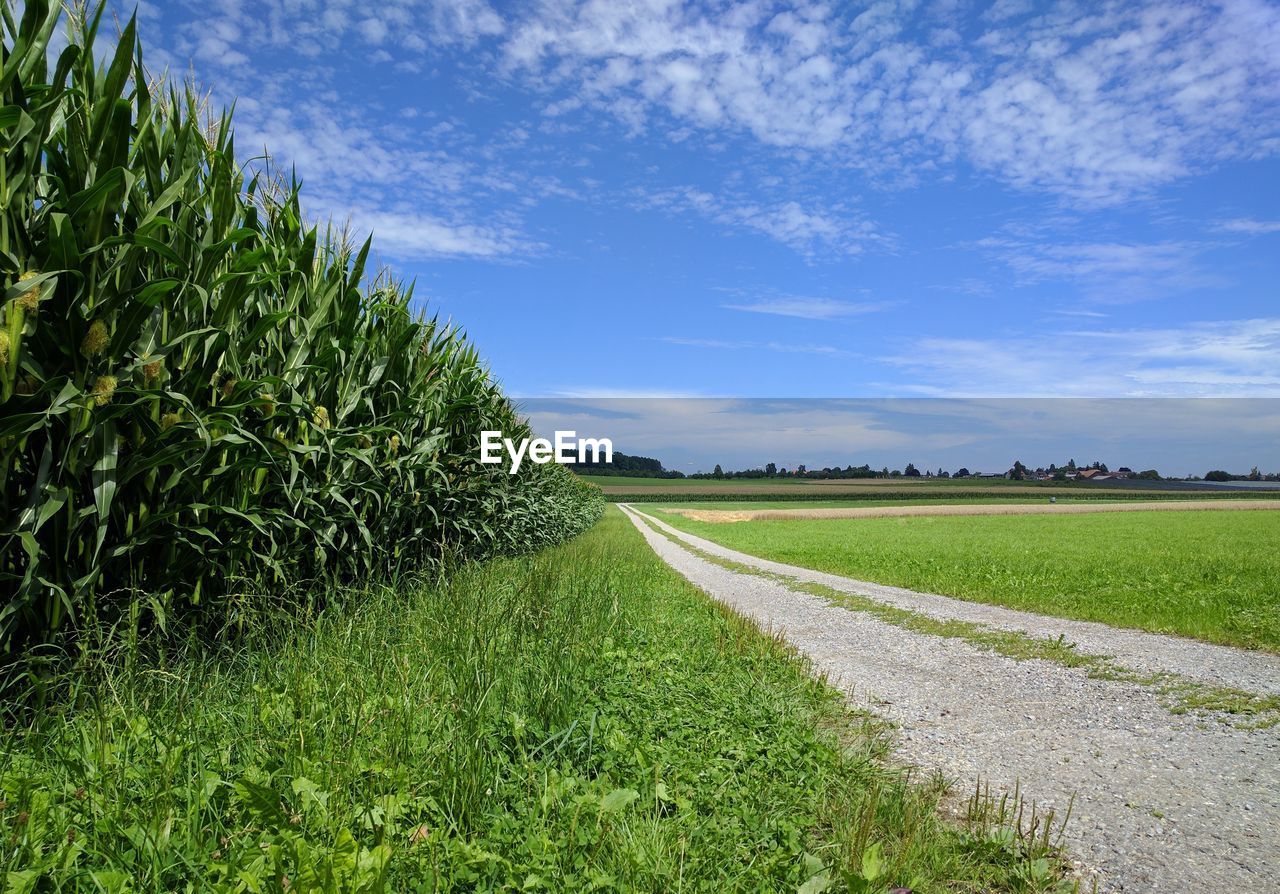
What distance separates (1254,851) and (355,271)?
23.0 feet

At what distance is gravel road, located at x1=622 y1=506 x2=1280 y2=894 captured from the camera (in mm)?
3084

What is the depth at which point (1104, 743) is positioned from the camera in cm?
451

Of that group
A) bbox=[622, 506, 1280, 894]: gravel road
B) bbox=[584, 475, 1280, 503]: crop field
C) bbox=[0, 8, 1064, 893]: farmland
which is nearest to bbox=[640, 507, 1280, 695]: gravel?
bbox=[622, 506, 1280, 894]: gravel road

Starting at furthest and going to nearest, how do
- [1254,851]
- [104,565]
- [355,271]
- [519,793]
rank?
[355,271] → [104,565] → [1254,851] → [519,793]

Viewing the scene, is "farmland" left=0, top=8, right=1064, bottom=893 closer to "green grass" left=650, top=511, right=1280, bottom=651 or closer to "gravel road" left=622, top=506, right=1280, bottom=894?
"gravel road" left=622, top=506, right=1280, bottom=894

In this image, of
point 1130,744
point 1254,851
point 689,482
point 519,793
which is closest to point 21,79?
point 519,793

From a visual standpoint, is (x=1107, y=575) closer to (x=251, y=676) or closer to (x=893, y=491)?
(x=251, y=676)

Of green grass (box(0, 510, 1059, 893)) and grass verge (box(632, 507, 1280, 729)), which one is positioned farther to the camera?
grass verge (box(632, 507, 1280, 729))

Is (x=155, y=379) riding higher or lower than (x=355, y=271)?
lower

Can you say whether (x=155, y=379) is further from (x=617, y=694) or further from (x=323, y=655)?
(x=617, y=694)

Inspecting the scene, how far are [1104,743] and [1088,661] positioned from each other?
261 cm

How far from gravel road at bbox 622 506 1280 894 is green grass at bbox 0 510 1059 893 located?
41 centimetres

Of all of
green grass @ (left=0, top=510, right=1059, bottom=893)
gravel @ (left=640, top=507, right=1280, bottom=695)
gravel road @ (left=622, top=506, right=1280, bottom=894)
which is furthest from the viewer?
gravel @ (left=640, top=507, right=1280, bottom=695)

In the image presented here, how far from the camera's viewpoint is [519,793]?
2895mm
